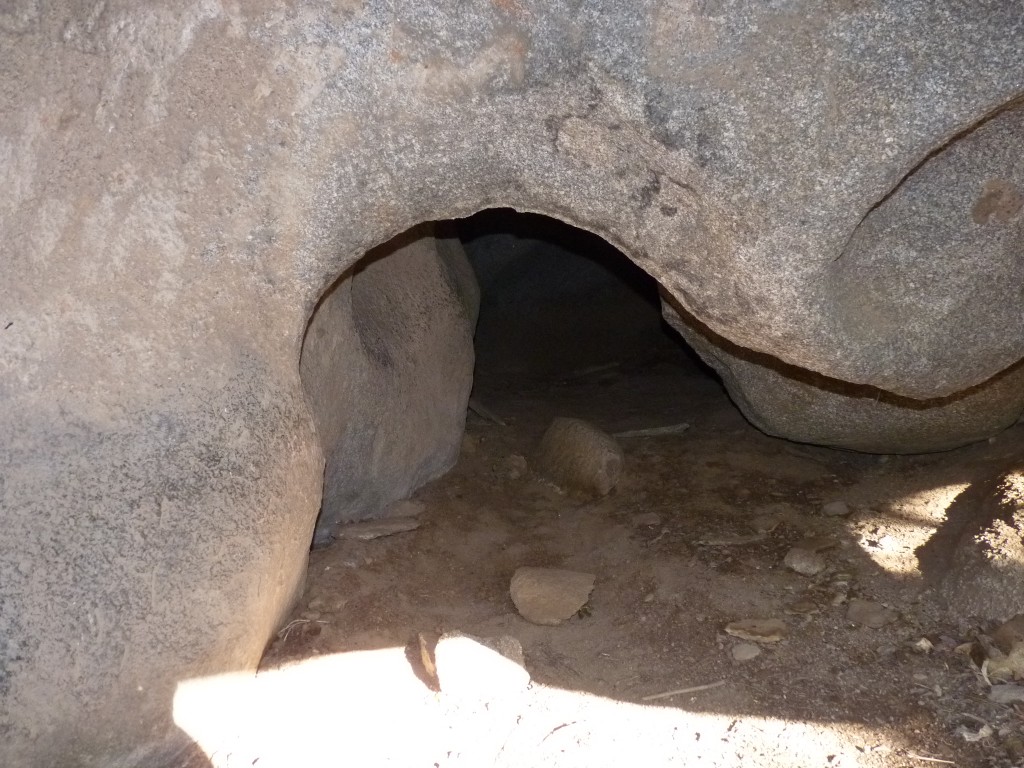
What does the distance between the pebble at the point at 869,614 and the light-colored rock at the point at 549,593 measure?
2.04 ft

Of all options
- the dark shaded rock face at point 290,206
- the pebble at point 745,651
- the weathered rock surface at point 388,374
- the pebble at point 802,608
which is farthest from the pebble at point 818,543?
the weathered rock surface at point 388,374

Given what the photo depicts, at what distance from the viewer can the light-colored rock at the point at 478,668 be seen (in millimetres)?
1998

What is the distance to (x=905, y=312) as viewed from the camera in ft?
6.40

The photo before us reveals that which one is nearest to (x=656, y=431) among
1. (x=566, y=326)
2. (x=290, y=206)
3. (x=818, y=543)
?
(x=818, y=543)

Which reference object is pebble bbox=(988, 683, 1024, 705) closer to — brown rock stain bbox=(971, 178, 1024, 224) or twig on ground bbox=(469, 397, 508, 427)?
brown rock stain bbox=(971, 178, 1024, 224)

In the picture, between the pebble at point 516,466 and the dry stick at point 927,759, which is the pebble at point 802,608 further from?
the pebble at point 516,466

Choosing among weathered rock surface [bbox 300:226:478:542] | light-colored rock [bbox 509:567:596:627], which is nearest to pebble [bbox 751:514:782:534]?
light-colored rock [bbox 509:567:596:627]

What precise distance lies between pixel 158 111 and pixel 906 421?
2075 millimetres

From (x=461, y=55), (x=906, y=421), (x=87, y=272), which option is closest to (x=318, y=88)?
(x=461, y=55)

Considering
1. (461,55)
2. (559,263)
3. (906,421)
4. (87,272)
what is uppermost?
(461,55)

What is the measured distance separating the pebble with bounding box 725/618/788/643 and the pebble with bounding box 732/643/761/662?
25 millimetres

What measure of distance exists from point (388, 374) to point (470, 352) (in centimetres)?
46

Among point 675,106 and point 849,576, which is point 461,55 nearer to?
point 675,106

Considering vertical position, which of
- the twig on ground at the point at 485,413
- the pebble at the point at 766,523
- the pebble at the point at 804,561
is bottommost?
the pebble at the point at 804,561
